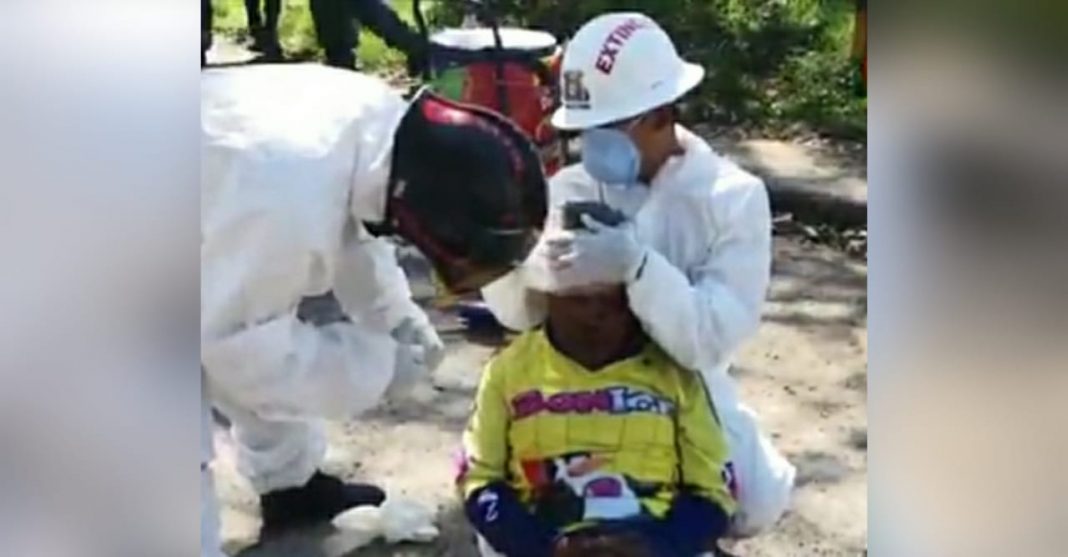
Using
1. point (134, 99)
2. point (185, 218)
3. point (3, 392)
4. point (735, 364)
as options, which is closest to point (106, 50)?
point (134, 99)

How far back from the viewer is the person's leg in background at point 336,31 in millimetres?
1560

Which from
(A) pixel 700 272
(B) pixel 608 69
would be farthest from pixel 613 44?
(A) pixel 700 272

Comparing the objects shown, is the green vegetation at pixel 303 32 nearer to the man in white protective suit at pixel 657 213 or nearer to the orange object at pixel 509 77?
the orange object at pixel 509 77

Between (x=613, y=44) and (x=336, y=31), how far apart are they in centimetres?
27

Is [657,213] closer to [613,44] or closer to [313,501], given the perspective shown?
[613,44]

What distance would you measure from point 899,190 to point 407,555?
0.63 metres

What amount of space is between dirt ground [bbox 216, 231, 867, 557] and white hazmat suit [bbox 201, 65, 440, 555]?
0.12 ft

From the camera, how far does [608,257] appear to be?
5.13ft

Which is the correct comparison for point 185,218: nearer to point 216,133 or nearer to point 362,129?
point 216,133

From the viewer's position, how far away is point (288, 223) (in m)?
1.54

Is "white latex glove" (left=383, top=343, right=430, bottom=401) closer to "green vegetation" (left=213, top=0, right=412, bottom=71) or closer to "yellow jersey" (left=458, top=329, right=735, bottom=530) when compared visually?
"yellow jersey" (left=458, top=329, right=735, bottom=530)

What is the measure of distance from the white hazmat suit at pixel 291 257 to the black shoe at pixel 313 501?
0.04 ft

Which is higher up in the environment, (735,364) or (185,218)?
(185,218)

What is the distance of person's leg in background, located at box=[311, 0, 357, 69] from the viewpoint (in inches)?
61.4
